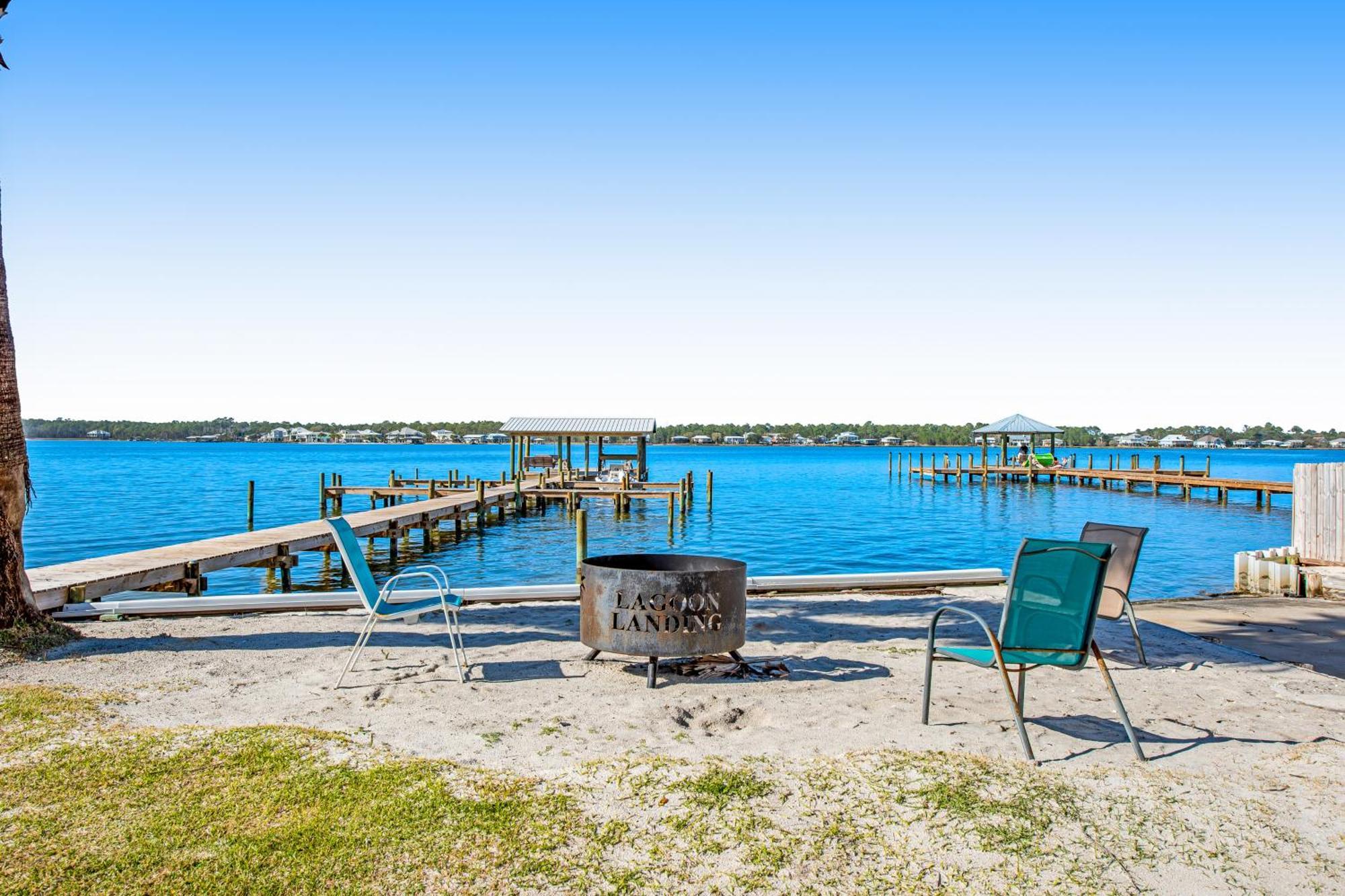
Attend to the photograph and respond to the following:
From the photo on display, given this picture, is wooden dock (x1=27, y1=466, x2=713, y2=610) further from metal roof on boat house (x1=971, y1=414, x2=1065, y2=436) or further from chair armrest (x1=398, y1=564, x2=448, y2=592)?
metal roof on boat house (x1=971, y1=414, x2=1065, y2=436)

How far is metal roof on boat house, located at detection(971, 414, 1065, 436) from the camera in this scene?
51188 millimetres

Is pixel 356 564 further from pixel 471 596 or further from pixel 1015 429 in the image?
pixel 1015 429

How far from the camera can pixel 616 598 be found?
559 centimetres

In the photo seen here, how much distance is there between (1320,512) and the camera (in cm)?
1077

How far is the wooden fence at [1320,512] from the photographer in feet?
34.5

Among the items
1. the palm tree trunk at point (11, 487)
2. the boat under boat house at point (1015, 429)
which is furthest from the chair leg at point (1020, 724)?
the boat under boat house at point (1015, 429)

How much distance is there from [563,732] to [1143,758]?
→ 2739 mm

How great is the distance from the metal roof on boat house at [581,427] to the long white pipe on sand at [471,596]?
2549cm

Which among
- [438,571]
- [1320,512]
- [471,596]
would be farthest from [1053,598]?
[438,571]

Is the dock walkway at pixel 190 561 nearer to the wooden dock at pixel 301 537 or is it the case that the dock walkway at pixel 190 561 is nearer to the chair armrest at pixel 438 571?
the wooden dock at pixel 301 537

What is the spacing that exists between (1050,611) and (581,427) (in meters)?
31.6

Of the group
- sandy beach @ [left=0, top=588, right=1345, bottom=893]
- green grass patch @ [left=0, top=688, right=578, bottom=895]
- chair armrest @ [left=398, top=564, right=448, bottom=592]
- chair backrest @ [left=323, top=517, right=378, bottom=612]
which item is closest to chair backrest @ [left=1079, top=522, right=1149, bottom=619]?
sandy beach @ [left=0, top=588, right=1345, bottom=893]

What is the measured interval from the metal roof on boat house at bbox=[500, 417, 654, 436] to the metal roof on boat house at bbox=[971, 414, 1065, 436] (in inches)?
910

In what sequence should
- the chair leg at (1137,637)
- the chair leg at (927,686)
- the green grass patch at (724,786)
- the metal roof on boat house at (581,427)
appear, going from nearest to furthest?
the green grass patch at (724,786) → the chair leg at (927,686) → the chair leg at (1137,637) → the metal roof on boat house at (581,427)
